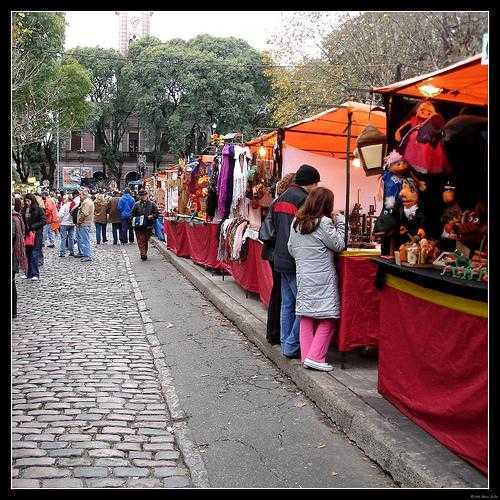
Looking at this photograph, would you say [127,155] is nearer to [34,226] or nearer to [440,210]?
[34,226]

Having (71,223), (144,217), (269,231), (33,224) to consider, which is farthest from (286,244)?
(71,223)

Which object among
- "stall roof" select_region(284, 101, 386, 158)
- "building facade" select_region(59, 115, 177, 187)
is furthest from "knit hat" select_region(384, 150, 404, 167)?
"building facade" select_region(59, 115, 177, 187)

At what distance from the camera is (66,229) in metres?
19.8

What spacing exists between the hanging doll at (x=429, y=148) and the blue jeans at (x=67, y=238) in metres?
16.0

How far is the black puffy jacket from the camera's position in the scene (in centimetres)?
686

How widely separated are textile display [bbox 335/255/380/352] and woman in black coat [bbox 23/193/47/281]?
9.17 metres

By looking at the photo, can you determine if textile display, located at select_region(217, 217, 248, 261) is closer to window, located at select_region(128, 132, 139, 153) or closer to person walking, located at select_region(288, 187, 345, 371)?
person walking, located at select_region(288, 187, 345, 371)

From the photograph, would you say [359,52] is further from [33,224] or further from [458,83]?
[458,83]

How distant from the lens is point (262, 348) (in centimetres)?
815

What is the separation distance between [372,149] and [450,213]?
183 cm

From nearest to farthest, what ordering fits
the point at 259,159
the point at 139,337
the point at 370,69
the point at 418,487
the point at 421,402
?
the point at 418,487, the point at 421,402, the point at 139,337, the point at 259,159, the point at 370,69

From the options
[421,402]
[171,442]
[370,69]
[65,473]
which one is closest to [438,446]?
[421,402]

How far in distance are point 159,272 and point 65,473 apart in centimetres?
1239

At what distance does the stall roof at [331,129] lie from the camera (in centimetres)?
794
